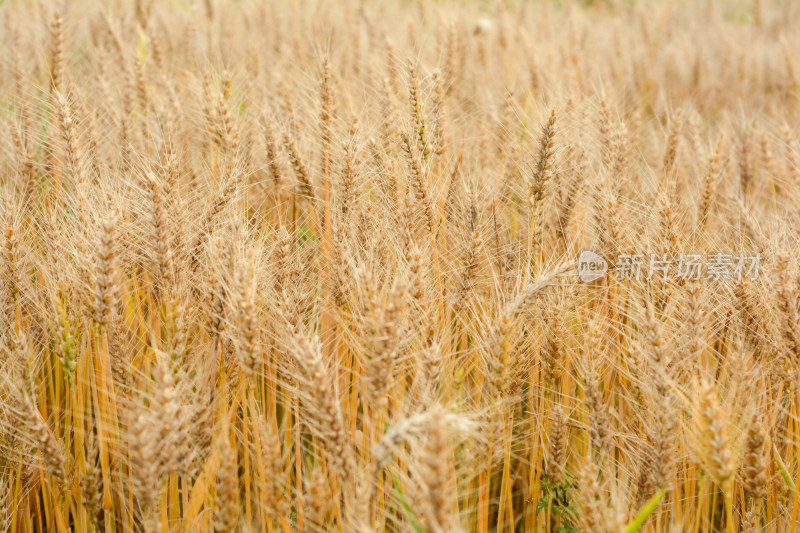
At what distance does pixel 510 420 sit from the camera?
1.66 metres

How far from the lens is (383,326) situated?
1.23 meters

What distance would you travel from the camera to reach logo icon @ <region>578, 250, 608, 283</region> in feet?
6.44

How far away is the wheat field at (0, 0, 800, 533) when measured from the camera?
1.32m

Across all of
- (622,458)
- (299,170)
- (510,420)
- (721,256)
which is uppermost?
(299,170)

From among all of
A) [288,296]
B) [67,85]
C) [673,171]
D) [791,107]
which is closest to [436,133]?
[288,296]

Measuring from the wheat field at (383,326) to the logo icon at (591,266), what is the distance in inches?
0.4

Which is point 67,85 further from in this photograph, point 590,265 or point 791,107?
point 791,107

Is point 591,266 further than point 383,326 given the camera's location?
Yes

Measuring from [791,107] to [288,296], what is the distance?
4.30 meters

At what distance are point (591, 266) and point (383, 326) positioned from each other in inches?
41.3

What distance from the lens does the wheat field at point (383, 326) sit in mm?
1321

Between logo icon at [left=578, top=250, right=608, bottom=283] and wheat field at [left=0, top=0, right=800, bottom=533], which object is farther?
logo icon at [left=578, top=250, right=608, bottom=283]

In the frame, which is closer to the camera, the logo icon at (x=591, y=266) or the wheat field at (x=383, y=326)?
the wheat field at (x=383, y=326)

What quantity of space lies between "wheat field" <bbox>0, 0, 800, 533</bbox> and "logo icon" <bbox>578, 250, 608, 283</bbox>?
11 mm
